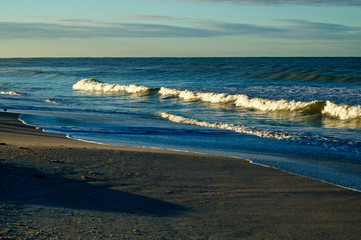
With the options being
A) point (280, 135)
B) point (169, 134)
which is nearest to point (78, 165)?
point (169, 134)

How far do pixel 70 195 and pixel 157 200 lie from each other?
3.13 feet

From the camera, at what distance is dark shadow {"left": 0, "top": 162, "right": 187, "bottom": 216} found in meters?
4.18

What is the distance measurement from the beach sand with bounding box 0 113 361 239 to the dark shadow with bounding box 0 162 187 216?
10mm

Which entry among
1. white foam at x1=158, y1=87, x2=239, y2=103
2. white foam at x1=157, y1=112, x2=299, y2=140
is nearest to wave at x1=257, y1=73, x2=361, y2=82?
white foam at x1=158, y1=87, x2=239, y2=103

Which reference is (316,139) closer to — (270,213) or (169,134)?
(169,134)

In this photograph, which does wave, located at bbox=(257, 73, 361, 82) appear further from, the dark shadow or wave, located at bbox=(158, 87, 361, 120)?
the dark shadow

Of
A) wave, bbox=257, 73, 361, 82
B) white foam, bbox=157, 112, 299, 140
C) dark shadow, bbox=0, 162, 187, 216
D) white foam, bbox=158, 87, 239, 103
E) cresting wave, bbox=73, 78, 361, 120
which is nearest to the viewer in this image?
dark shadow, bbox=0, 162, 187, 216

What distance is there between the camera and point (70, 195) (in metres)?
4.48

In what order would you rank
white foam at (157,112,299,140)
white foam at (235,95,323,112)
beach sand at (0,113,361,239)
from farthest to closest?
1. white foam at (235,95,323,112)
2. white foam at (157,112,299,140)
3. beach sand at (0,113,361,239)

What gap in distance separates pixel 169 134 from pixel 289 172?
15.4ft

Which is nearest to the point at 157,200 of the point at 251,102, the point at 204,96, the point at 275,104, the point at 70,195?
the point at 70,195

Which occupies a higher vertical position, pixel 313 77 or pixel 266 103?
pixel 313 77

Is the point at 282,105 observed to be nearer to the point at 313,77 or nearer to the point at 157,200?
the point at 157,200

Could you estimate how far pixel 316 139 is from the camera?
10.1m
